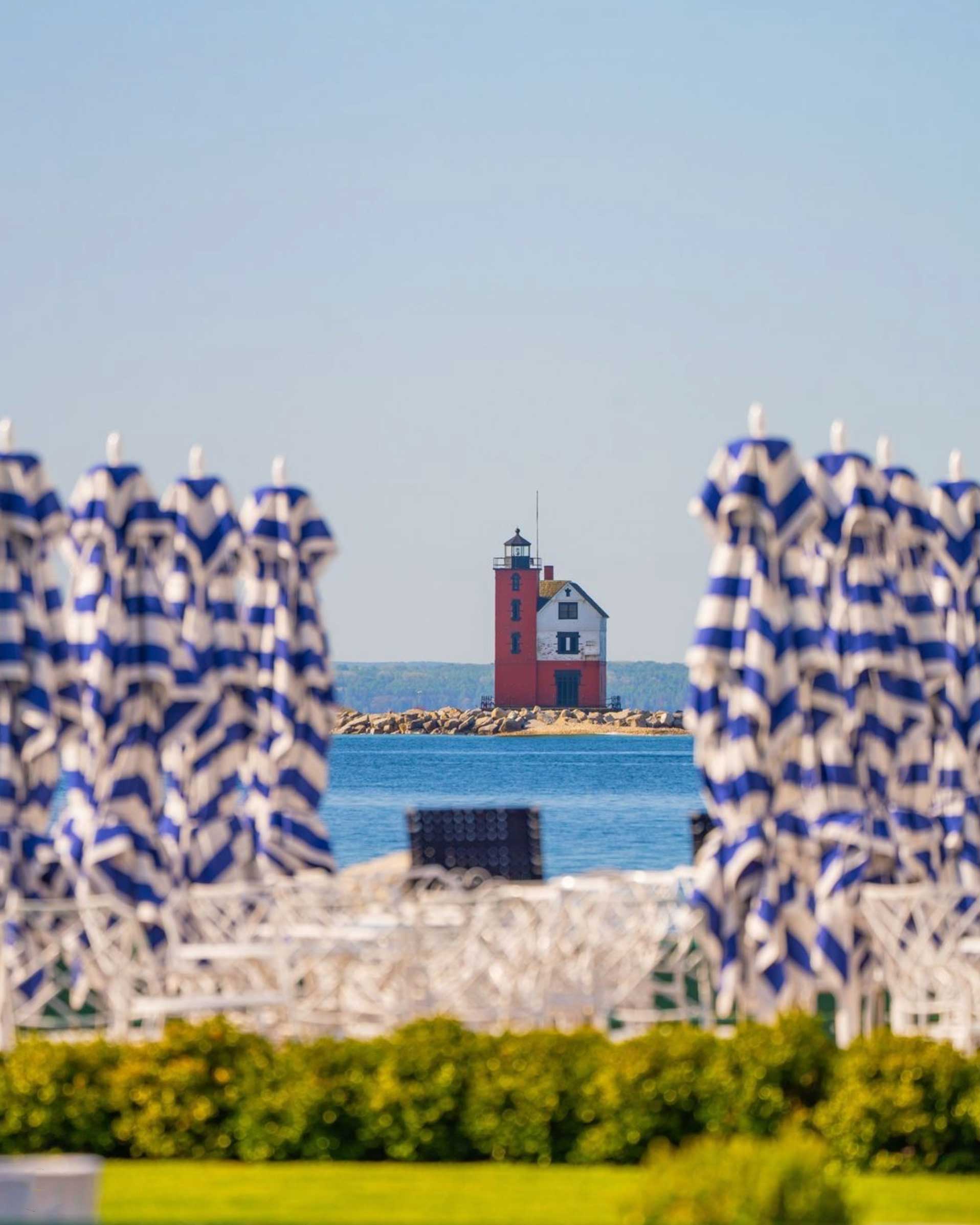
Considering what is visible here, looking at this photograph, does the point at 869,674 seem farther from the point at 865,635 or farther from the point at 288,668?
the point at 288,668

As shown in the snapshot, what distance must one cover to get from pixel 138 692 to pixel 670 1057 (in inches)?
158

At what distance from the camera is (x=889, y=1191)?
274 inches

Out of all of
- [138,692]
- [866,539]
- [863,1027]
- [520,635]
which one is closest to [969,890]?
[863,1027]

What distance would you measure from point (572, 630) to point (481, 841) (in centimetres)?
11745

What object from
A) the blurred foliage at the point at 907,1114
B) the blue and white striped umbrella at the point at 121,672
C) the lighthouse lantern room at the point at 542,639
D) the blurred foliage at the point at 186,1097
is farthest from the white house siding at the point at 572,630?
the blurred foliage at the point at 907,1114

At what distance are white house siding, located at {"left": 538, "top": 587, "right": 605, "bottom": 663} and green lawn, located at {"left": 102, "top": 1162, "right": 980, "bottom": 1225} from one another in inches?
4836

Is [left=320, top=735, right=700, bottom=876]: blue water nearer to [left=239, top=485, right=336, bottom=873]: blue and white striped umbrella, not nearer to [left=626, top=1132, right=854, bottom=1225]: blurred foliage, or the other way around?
[left=239, top=485, right=336, bottom=873]: blue and white striped umbrella

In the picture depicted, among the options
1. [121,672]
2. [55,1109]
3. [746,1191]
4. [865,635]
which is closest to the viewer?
[746,1191]

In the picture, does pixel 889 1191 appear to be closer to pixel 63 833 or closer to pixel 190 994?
pixel 190 994

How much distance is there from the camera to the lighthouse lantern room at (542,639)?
129 m

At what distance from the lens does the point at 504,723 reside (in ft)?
447

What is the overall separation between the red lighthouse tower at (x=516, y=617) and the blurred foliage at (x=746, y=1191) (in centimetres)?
12328

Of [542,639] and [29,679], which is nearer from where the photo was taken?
[29,679]

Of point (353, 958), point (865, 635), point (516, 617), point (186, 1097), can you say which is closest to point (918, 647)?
point (865, 635)
